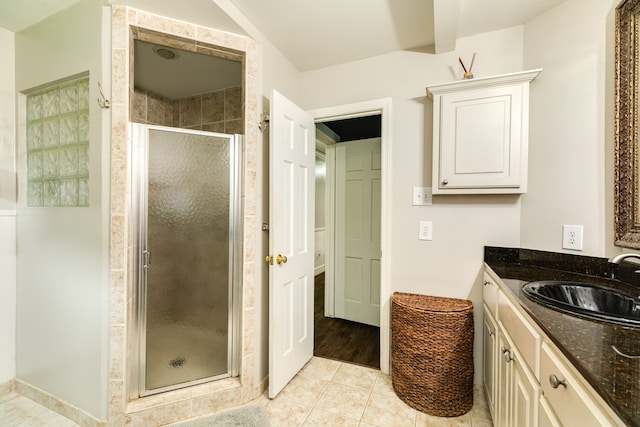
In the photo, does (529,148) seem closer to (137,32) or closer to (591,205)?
(591,205)

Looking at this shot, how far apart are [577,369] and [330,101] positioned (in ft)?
6.98

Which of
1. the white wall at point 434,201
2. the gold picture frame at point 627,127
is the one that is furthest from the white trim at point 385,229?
the gold picture frame at point 627,127

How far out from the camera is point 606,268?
4.44ft

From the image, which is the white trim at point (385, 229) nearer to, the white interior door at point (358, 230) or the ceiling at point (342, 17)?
the ceiling at point (342, 17)

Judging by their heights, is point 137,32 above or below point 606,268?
above

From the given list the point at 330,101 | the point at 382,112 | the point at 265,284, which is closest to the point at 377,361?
the point at 265,284

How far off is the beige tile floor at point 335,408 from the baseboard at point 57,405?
0.03 metres

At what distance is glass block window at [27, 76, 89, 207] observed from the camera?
1571 millimetres

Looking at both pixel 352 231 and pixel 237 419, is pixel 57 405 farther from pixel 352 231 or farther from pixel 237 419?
pixel 352 231

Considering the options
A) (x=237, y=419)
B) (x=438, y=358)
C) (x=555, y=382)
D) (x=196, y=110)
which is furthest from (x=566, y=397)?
(x=196, y=110)

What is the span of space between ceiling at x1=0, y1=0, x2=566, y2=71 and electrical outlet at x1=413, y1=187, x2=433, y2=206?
3.15 ft

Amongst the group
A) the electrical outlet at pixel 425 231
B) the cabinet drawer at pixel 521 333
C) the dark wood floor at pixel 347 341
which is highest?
the electrical outlet at pixel 425 231

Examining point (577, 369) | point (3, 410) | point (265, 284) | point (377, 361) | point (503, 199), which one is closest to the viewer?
point (577, 369)

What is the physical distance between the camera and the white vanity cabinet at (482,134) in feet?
5.04
